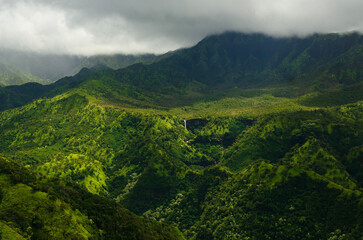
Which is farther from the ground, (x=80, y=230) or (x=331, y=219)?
(x=80, y=230)

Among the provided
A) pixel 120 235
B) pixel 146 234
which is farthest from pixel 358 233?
pixel 120 235

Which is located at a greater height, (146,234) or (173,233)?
(146,234)

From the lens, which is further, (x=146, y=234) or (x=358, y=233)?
(x=358, y=233)

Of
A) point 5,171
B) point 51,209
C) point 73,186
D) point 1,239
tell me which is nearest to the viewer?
point 1,239

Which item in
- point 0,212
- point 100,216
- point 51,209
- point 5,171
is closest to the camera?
point 0,212

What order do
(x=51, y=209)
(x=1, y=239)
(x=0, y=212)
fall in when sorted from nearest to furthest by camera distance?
(x=1, y=239)
(x=0, y=212)
(x=51, y=209)

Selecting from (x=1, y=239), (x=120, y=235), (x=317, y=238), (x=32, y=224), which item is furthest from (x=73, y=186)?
(x=317, y=238)

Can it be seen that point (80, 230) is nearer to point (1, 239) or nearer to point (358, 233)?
point (1, 239)

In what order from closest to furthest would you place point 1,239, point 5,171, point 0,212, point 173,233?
1. point 1,239
2. point 0,212
3. point 5,171
4. point 173,233

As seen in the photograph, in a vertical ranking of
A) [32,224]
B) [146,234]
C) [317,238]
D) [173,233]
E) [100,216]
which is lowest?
[317,238]

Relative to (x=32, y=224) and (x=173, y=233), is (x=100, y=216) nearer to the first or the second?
(x=32, y=224)
